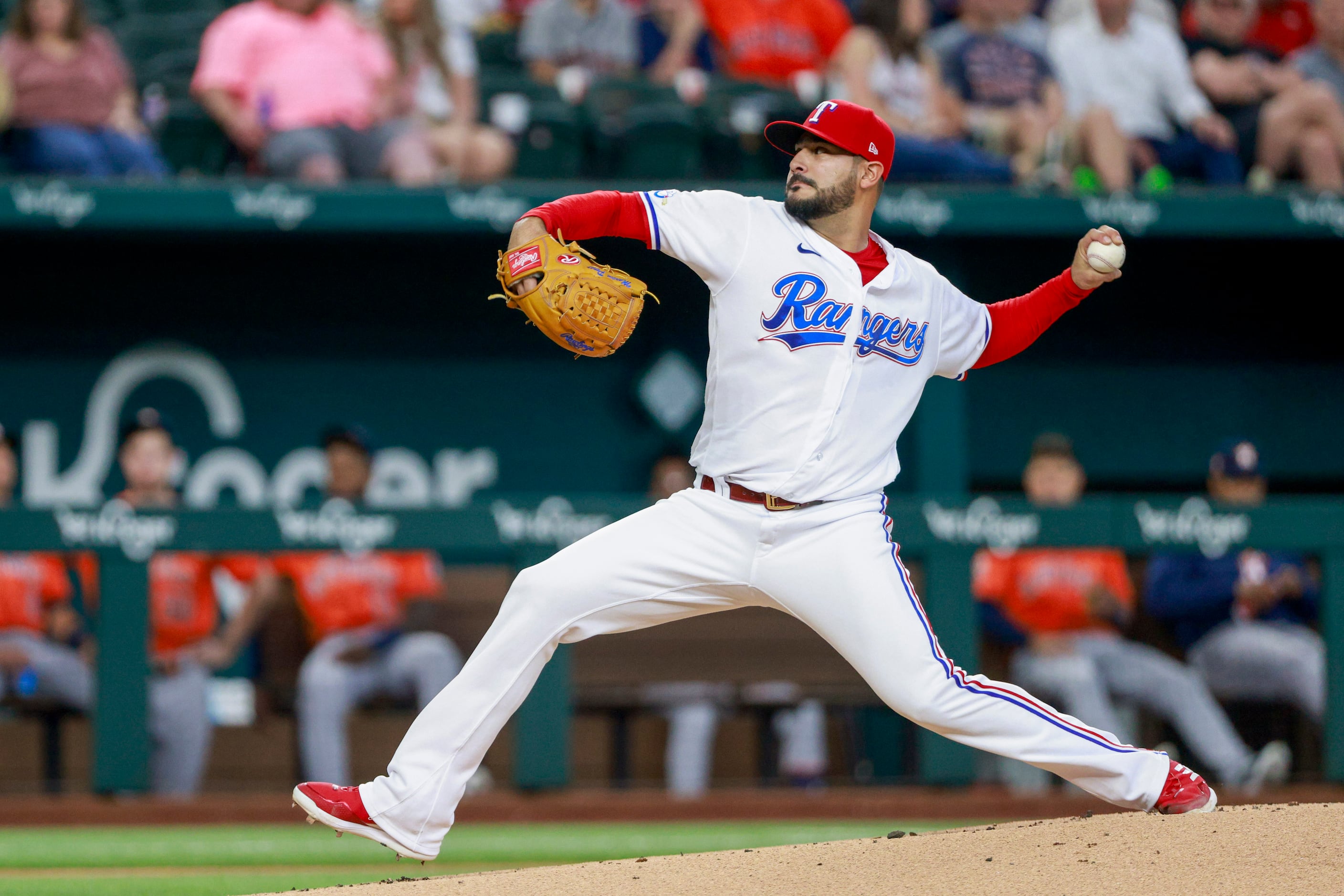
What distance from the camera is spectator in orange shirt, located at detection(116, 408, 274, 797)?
544 centimetres

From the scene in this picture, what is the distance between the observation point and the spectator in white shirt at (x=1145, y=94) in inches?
300

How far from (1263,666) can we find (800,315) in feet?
10.2

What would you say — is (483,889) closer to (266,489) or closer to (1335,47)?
(266,489)

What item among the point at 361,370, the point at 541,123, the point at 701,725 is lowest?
the point at 701,725

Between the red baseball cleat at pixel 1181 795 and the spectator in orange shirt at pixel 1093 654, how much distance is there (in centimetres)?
204

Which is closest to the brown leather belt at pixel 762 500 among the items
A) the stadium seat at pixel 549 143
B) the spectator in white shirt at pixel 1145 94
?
the stadium seat at pixel 549 143

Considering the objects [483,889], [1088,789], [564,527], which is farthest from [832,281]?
[564,527]

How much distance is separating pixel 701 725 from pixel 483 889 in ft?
8.17

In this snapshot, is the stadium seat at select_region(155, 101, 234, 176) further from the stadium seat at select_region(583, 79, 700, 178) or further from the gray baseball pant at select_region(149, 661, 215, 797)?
the gray baseball pant at select_region(149, 661, 215, 797)

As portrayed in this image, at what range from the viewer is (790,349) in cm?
336

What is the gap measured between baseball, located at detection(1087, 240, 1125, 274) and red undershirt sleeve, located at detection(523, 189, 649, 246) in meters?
0.98

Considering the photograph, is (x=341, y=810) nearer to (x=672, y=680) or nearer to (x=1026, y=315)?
(x=1026, y=315)

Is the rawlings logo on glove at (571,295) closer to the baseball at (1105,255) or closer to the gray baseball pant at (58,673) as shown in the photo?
the baseball at (1105,255)

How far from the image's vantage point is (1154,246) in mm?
7883
